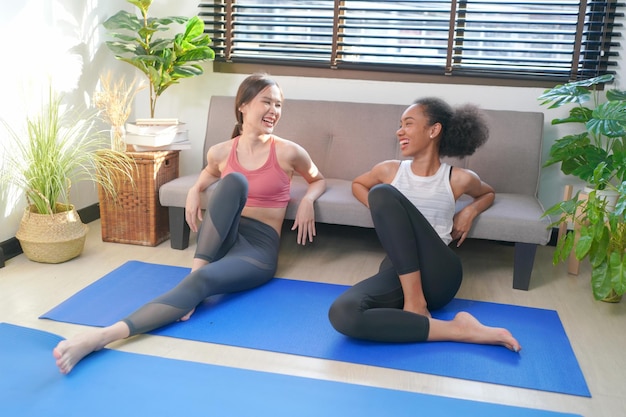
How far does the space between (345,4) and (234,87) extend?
888mm

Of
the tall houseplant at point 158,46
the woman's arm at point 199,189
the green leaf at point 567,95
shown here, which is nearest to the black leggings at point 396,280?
the woman's arm at point 199,189

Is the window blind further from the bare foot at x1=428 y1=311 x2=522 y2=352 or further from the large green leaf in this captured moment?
the bare foot at x1=428 y1=311 x2=522 y2=352

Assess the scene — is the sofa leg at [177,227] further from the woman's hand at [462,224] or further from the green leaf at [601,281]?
the green leaf at [601,281]

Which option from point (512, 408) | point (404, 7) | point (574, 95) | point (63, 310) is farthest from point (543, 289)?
point (63, 310)

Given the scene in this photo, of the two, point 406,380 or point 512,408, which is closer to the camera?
point 512,408

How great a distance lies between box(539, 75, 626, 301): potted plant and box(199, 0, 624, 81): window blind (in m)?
0.52

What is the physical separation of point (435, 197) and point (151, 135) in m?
1.60

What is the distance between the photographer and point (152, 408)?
186cm

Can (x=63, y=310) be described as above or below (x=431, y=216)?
below

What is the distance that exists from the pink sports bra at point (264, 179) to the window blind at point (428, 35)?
4.09ft

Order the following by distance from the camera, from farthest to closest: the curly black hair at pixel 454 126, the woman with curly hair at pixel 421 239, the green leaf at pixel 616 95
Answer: the green leaf at pixel 616 95 < the curly black hair at pixel 454 126 < the woman with curly hair at pixel 421 239

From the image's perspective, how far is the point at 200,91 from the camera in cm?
417

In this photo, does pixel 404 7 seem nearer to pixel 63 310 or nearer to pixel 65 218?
pixel 65 218

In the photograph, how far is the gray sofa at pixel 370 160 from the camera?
300 centimetres
